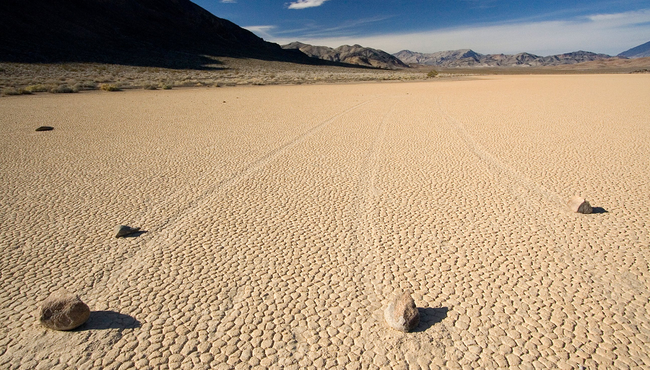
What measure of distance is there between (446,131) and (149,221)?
26.7 ft

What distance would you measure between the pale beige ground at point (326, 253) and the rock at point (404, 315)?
0.08 metres

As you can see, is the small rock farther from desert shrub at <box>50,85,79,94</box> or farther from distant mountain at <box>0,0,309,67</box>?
distant mountain at <box>0,0,309,67</box>

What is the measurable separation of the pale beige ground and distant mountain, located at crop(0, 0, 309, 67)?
38205mm

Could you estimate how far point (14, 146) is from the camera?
887 centimetres

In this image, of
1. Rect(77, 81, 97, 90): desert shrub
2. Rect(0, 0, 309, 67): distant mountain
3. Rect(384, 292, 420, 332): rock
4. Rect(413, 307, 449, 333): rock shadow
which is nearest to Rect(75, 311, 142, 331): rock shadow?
Rect(384, 292, 420, 332): rock

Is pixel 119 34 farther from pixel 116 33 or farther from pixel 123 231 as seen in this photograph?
pixel 123 231

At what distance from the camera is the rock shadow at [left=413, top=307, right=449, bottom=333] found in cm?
300

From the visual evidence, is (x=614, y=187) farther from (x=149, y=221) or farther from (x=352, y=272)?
(x=149, y=221)

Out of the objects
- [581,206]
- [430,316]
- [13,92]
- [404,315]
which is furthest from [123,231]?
[13,92]

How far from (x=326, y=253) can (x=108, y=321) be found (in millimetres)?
2014

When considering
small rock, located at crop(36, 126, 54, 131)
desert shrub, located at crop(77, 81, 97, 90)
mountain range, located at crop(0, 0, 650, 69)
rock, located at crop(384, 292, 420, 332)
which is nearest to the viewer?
rock, located at crop(384, 292, 420, 332)

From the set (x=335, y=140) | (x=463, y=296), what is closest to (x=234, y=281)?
(x=463, y=296)

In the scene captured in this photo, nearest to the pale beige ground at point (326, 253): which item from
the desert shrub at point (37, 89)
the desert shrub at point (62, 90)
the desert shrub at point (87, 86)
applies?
the desert shrub at point (37, 89)

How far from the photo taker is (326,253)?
13.6 feet
